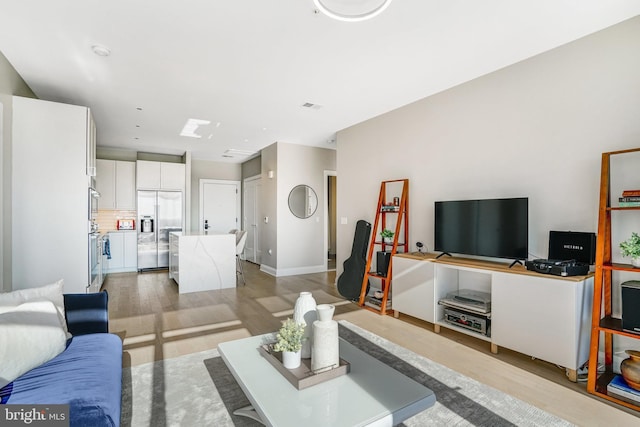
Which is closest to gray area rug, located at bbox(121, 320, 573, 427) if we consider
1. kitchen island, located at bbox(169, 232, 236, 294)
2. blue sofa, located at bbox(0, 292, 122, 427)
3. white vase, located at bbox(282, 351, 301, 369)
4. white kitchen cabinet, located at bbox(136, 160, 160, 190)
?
blue sofa, located at bbox(0, 292, 122, 427)

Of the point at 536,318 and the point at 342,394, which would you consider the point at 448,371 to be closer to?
the point at 536,318

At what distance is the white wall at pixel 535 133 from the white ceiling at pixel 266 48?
6.8 inches

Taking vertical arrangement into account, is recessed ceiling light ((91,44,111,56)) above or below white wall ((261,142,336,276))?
above

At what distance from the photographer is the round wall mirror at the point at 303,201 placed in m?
6.38

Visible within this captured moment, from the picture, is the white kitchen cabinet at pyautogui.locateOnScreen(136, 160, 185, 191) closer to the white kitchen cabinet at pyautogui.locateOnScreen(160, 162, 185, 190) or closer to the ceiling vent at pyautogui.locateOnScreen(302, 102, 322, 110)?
the white kitchen cabinet at pyautogui.locateOnScreen(160, 162, 185, 190)

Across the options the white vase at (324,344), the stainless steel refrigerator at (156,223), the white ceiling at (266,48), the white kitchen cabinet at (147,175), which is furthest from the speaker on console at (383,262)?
the white kitchen cabinet at (147,175)

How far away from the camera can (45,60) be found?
2.96m

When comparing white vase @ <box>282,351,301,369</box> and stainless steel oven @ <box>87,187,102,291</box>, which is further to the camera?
stainless steel oven @ <box>87,187,102,291</box>

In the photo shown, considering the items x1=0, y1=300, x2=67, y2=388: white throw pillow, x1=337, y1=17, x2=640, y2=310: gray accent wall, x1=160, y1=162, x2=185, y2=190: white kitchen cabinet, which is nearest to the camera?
x1=0, y1=300, x2=67, y2=388: white throw pillow

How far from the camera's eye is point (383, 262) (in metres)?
4.23

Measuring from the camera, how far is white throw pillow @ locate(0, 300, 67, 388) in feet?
4.95

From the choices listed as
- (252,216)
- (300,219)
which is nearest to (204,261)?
(300,219)

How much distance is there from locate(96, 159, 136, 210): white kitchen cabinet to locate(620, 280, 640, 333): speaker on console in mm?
7611

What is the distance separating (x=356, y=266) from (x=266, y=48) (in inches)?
120
